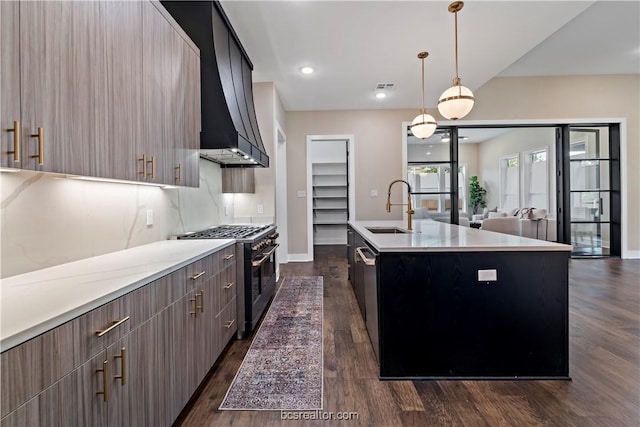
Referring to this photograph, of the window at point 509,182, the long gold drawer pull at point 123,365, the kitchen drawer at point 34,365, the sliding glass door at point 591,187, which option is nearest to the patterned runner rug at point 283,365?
the long gold drawer pull at point 123,365

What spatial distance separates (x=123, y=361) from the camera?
3.78 ft

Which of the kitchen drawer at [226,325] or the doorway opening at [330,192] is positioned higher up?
the doorway opening at [330,192]

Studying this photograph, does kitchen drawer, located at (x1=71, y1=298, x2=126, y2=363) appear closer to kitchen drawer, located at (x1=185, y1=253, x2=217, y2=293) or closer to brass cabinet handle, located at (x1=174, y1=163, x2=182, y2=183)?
kitchen drawer, located at (x1=185, y1=253, x2=217, y2=293)

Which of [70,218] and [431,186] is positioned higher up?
[431,186]

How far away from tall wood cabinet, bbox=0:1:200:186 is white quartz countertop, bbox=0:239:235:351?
423mm

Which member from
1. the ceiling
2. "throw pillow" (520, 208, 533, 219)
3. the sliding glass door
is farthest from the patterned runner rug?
the sliding glass door

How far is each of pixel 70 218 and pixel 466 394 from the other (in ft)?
7.80

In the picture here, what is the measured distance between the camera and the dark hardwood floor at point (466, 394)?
1675 mm

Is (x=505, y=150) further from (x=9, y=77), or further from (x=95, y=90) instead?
(x=9, y=77)

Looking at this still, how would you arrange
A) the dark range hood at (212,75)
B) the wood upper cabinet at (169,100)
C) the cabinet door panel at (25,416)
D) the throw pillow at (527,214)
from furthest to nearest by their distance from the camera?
the throw pillow at (527,214) < the dark range hood at (212,75) < the wood upper cabinet at (169,100) < the cabinet door panel at (25,416)

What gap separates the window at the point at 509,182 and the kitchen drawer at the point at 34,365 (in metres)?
10.0

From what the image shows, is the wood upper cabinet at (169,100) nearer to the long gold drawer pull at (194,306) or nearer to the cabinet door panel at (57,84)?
the cabinet door panel at (57,84)

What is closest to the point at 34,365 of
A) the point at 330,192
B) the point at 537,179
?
the point at 330,192

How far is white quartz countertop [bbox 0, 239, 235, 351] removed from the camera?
2.75 feet
